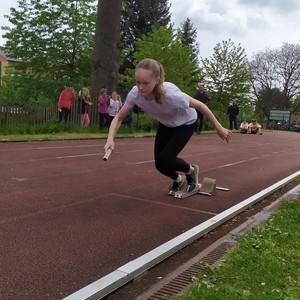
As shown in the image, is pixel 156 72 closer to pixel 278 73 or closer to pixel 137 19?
pixel 137 19

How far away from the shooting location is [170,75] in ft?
90.7

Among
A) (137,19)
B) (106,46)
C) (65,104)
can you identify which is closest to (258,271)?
(65,104)

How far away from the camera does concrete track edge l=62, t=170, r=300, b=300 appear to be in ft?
10.3

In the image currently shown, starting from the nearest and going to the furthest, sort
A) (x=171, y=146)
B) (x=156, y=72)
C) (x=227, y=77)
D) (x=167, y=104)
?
1. (x=156, y=72)
2. (x=167, y=104)
3. (x=171, y=146)
4. (x=227, y=77)

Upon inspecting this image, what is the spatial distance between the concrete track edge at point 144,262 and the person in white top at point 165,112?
3.40 feet

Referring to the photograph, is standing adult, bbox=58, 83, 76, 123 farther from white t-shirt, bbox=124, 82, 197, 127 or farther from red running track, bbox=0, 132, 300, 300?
white t-shirt, bbox=124, 82, 197, 127

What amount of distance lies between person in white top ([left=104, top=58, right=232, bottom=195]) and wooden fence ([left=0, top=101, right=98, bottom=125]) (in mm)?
10699

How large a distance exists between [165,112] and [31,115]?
11.9 metres

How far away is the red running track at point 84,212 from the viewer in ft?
11.6

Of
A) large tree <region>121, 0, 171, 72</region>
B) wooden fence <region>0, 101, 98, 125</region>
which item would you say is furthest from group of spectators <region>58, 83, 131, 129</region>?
large tree <region>121, 0, 171, 72</region>

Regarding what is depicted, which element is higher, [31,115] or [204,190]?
[31,115]

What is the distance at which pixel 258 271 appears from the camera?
11.7ft

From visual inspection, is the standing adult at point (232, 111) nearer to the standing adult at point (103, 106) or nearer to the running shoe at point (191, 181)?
the standing adult at point (103, 106)

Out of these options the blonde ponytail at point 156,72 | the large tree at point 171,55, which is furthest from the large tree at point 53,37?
the blonde ponytail at point 156,72
